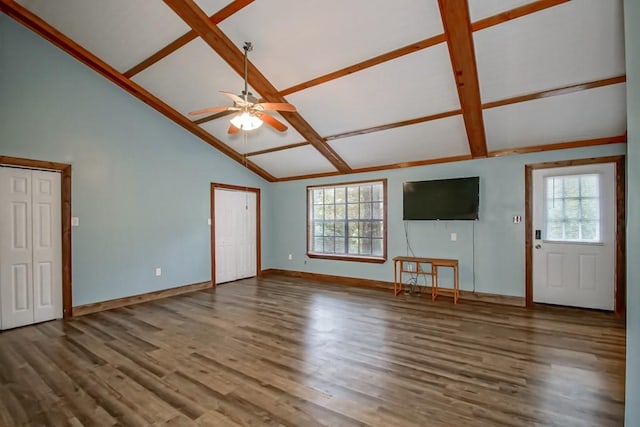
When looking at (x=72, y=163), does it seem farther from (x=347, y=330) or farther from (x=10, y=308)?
(x=347, y=330)

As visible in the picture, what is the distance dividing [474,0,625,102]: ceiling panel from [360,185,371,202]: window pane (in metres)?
2.94

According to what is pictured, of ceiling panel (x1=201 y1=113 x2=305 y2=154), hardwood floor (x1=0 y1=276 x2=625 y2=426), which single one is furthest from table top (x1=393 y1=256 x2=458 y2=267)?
ceiling panel (x1=201 y1=113 x2=305 y2=154)

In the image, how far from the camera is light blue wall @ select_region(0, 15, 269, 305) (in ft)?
12.4

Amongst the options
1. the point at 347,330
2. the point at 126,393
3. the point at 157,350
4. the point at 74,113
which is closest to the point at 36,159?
the point at 74,113

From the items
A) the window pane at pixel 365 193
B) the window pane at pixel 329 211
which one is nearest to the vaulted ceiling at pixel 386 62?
the window pane at pixel 365 193

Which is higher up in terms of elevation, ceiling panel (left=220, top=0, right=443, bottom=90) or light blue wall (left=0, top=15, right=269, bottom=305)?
ceiling panel (left=220, top=0, right=443, bottom=90)

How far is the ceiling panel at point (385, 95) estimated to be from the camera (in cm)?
334

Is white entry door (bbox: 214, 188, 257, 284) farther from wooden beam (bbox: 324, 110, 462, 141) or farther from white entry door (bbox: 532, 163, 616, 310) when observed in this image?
white entry door (bbox: 532, 163, 616, 310)

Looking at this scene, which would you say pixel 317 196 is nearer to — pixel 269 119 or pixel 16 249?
pixel 269 119

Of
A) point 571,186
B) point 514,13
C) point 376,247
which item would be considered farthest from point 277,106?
point 571,186

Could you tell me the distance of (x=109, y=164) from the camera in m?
4.51

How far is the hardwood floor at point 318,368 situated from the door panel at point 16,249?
0.96 ft

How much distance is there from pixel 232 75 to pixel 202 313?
3276 millimetres

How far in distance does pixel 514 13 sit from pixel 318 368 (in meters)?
3.56
